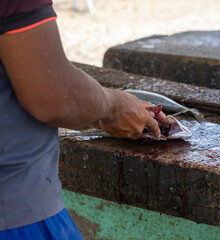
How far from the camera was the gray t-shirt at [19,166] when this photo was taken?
1332mm

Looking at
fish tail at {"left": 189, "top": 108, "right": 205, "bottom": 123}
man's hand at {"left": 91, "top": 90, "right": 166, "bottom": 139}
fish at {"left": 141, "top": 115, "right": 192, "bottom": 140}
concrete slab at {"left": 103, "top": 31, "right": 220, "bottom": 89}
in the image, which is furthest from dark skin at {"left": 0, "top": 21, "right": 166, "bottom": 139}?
concrete slab at {"left": 103, "top": 31, "right": 220, "bottom": 89}

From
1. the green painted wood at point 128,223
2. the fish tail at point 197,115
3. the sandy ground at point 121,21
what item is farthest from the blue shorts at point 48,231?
the sandy ground at point 121,21

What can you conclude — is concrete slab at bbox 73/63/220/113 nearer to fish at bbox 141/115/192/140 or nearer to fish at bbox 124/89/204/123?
fish at bbox 124/89/204/123

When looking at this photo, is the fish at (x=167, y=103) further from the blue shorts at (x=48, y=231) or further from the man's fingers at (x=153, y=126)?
the blue shorts at (x=48, y=231)

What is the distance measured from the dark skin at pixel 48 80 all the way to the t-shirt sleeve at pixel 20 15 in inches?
0.6

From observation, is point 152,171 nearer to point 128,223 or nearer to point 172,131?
point 172,131

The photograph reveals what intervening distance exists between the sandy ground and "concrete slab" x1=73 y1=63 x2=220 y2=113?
500cm

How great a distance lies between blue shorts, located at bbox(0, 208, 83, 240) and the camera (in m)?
1.34

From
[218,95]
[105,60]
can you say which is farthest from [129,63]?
[218,95]

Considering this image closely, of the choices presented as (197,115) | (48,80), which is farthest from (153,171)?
(48,80)

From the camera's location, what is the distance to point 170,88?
319 centimetres

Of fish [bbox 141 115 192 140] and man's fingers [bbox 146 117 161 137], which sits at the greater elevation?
man's fingers [bbox 146 117 161 137]

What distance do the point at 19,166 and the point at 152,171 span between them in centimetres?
85

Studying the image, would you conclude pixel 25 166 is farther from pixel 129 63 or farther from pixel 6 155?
pixel 129 63
